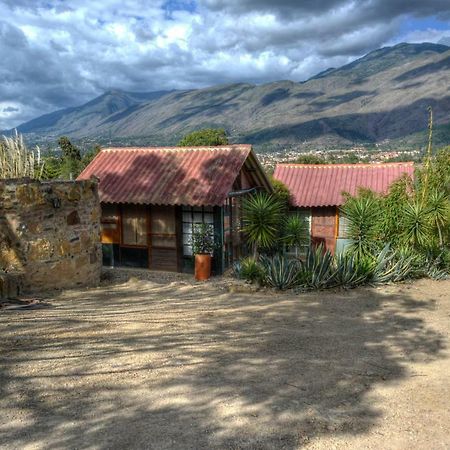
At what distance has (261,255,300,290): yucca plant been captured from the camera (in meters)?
10.0

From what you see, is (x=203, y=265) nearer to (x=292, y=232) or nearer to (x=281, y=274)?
(x=292, y=232)

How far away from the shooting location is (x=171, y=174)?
48.0 ft

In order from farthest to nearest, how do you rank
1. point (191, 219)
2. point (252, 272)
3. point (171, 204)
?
point (191, 219), point (171, 204), point (252, 272)

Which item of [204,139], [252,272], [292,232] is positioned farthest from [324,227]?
[204,139]

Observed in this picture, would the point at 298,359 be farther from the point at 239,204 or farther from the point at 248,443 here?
the point at 239,204

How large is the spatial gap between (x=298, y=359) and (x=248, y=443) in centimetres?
207

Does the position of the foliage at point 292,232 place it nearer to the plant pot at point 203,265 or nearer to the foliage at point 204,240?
the foliage at point 204,240

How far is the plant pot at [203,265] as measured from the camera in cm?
1315

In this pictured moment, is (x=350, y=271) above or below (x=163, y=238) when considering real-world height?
below

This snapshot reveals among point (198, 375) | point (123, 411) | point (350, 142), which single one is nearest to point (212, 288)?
point (198, 375)

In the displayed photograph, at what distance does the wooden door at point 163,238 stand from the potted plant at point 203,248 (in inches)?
30.6

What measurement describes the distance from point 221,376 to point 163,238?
9.60m

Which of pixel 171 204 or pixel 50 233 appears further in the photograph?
pixel 171 204

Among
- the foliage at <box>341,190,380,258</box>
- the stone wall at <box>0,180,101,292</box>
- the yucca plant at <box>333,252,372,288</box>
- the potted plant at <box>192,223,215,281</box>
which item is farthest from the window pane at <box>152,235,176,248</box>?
the yucca plant at <box>333,252,372,288</box>
